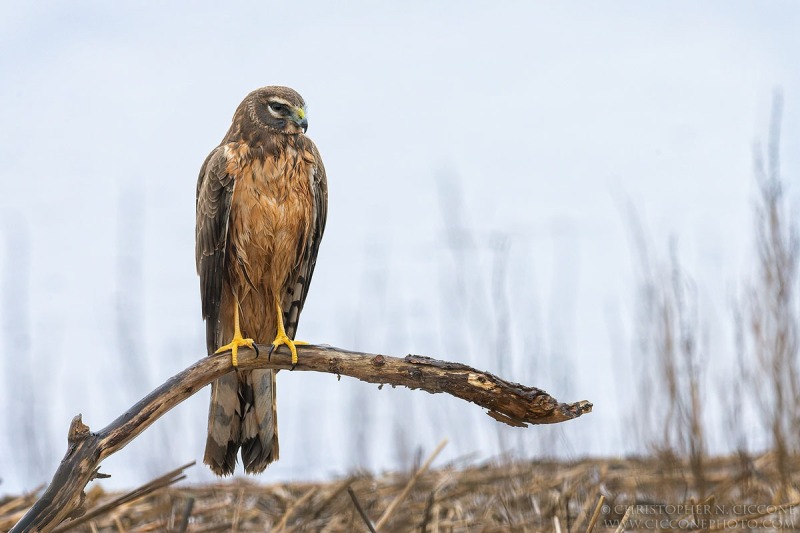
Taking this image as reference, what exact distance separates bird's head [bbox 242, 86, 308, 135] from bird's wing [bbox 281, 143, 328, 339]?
0.16 metres

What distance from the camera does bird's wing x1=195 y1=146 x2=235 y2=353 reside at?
4.37m

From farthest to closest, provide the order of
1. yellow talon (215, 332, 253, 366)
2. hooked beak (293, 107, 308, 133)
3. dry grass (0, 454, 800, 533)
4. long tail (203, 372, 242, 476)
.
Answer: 1. hooked beak (293, 107, 308, 133)
2. dry grass (0, 454, 800, 533)
3. long tail (203, 372, 242, 476)
4. yellow talon (215, 332, 253, 366)

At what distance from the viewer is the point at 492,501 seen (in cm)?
482

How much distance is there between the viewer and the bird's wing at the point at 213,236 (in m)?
4.37

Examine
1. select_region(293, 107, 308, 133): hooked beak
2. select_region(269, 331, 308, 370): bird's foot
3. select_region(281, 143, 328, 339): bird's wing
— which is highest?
select_region(293, 107, 308, 133): hooked beak

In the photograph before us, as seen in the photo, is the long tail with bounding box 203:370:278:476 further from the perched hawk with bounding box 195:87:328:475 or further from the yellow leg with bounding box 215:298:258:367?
the yellow leg with bounding box 215:298:258:367

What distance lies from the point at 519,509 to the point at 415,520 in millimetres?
520

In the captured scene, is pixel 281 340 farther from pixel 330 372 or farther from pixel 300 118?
pixel 300 118

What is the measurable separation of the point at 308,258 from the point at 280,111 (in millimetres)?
727

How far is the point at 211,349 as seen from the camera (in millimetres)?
4473

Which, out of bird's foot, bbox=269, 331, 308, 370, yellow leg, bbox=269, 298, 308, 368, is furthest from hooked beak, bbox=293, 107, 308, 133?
bird's foot, bbox=269, 331, 308, 370

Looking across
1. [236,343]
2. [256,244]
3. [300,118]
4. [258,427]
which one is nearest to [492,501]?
[258,427]

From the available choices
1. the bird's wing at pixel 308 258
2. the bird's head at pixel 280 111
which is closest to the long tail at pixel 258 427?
the bird's wing at pixel 308 258

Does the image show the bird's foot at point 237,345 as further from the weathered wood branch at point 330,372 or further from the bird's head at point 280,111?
the bird's head at point 280,111
